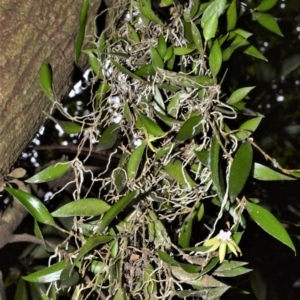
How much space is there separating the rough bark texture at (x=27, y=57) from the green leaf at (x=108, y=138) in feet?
0.27

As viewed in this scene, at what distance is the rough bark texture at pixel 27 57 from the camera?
0.47 meters

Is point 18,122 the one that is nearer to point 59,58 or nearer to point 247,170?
point 59,58

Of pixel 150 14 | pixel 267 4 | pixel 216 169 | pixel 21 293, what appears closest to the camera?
pixel 216 169

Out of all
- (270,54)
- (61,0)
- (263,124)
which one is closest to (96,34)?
(61,0)

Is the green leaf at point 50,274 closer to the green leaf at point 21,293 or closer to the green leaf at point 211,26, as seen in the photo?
the green leaf at point 211,26

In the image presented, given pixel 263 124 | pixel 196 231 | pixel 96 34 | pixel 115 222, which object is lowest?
pixel 263 124

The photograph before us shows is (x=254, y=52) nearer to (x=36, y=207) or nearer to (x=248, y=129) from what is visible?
(x=248, y=129)

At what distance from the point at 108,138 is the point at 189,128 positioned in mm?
105

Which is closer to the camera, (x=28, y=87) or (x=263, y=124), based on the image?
(x=28, y=87)

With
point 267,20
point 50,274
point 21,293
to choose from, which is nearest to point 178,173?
point 50,274

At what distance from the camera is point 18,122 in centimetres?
49

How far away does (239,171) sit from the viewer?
40cm

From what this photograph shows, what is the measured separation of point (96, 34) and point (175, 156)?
0.66 ft

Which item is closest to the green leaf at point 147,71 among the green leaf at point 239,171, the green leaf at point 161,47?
the green leaf at point 161,47
